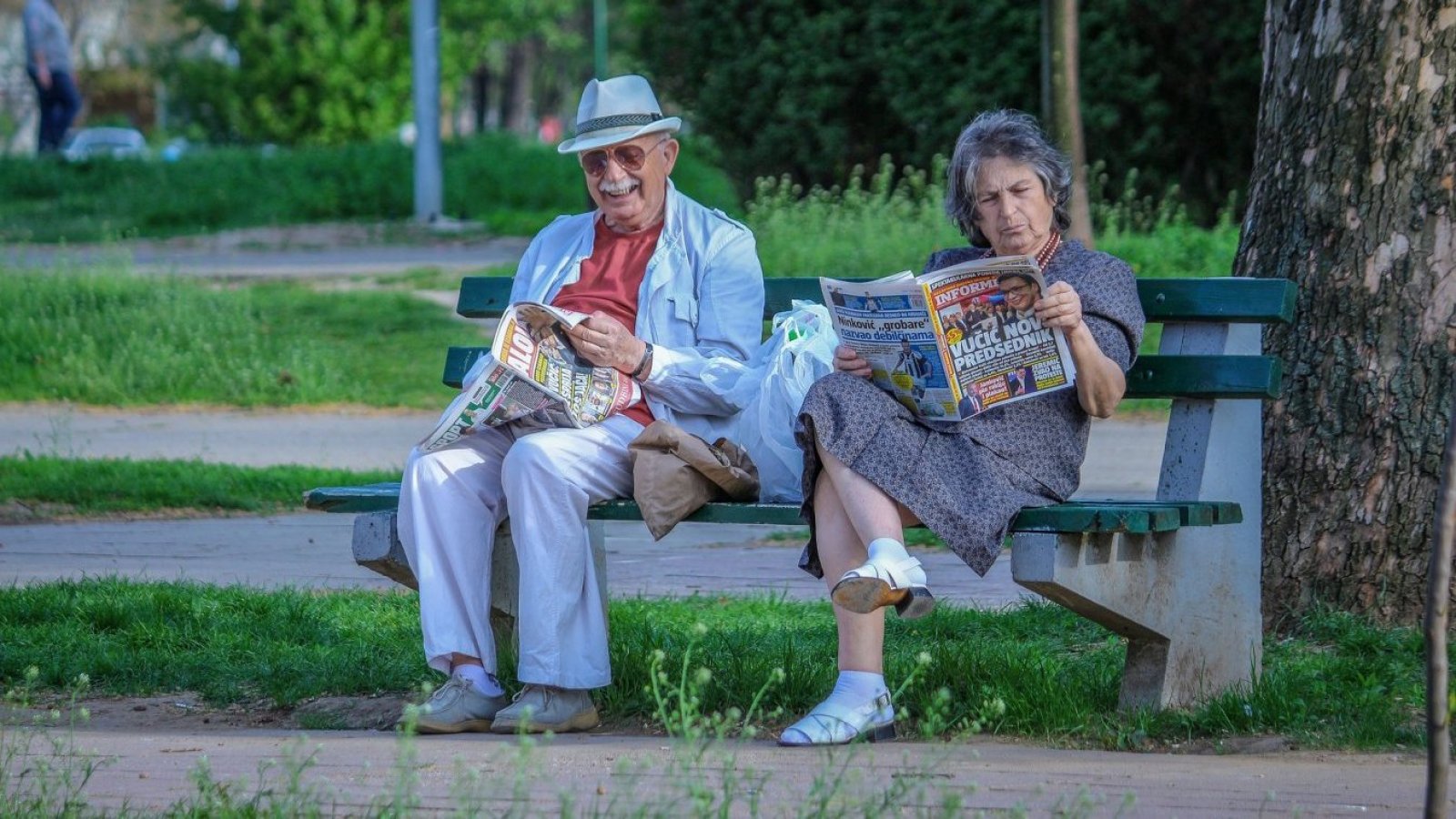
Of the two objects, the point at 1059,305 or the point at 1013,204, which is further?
the point at 1013,204

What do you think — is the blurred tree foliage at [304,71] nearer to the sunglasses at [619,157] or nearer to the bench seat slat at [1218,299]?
the sunglasses at [619,157]

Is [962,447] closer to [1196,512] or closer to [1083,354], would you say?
[1083,354]

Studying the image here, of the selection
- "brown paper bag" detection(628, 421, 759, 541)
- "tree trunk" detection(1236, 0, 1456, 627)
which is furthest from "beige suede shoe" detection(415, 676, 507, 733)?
"tree trunk" detection(1236, 0, 1456, 627)

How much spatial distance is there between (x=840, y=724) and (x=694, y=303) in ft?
4.01

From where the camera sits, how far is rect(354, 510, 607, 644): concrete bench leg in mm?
4699

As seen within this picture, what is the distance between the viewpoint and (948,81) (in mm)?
17359

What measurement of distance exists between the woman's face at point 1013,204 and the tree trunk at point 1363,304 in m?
0.83

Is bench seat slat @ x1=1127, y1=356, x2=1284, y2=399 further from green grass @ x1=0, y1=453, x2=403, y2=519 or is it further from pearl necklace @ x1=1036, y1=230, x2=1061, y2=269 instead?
green grass @ x1=0, y1=453, x2=403, y2=519

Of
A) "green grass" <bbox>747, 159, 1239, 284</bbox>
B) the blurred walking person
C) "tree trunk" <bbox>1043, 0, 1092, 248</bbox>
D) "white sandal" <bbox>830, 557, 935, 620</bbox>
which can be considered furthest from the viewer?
the blurred walking person

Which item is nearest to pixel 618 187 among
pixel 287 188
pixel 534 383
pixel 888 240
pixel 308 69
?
pixel 534 383

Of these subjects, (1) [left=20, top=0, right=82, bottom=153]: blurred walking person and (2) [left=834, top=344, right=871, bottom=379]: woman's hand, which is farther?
(1) [left=20, top=0, right=82, bottom=153]: blurred walking person

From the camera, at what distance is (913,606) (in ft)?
13.2

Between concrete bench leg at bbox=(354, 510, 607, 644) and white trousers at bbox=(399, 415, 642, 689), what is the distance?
4.2 inches

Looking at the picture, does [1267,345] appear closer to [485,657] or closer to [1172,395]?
[1172,395]
